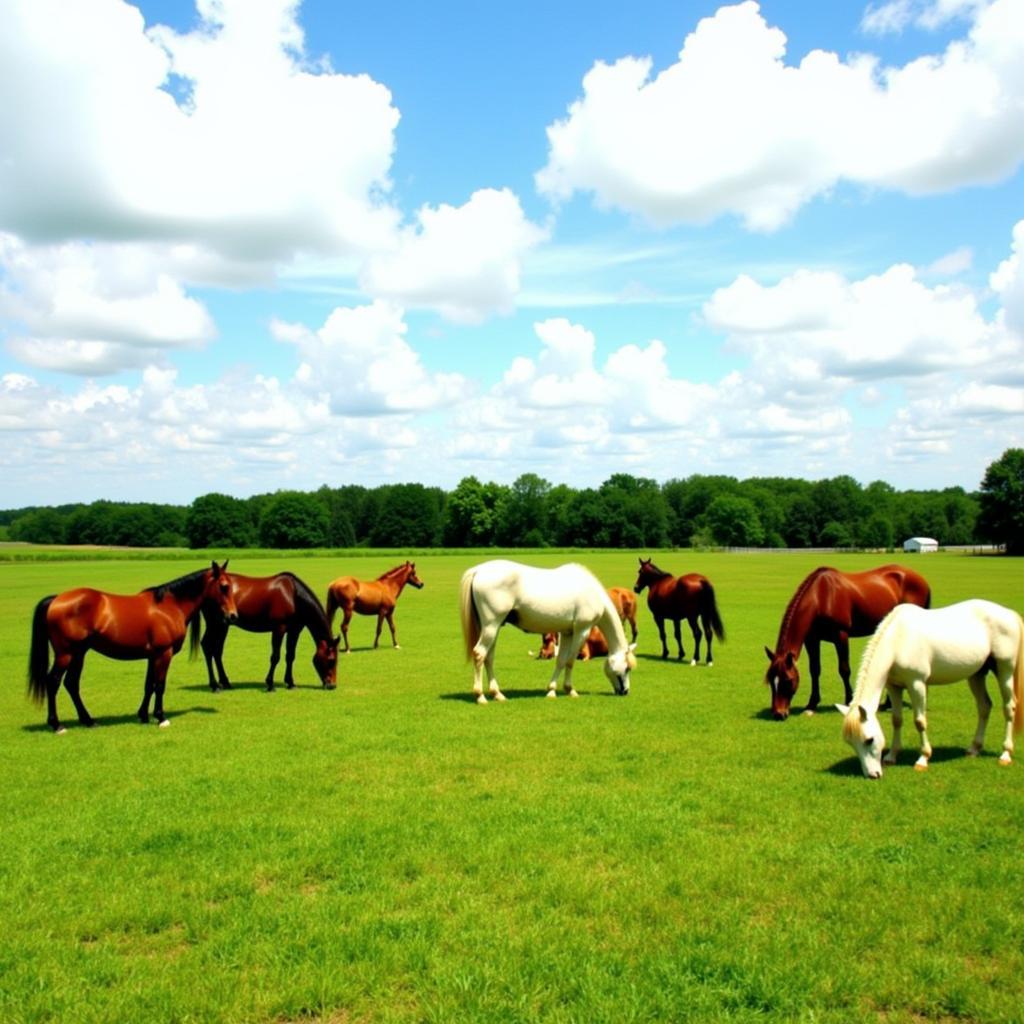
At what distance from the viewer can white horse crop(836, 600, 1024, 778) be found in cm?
864

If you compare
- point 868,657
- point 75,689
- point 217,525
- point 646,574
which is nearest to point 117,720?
point 75,689


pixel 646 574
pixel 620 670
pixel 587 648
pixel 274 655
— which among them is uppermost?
pixel 646 574

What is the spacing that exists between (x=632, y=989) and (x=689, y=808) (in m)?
3.26

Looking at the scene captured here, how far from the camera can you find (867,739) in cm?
823

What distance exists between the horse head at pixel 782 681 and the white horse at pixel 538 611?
282 cm

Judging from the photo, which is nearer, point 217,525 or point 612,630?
point 612,630

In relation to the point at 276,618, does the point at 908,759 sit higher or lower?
lower

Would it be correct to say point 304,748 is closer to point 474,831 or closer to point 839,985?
point 474,831

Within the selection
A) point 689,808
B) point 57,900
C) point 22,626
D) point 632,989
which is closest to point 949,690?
point 689,808

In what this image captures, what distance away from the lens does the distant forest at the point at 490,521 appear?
123m

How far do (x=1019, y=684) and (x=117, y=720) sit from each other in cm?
1231

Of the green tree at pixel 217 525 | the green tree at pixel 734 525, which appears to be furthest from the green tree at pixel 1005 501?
the green tree at pixel 217 525

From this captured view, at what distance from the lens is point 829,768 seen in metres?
8.77

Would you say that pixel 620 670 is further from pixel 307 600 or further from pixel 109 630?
pixel 109 630
